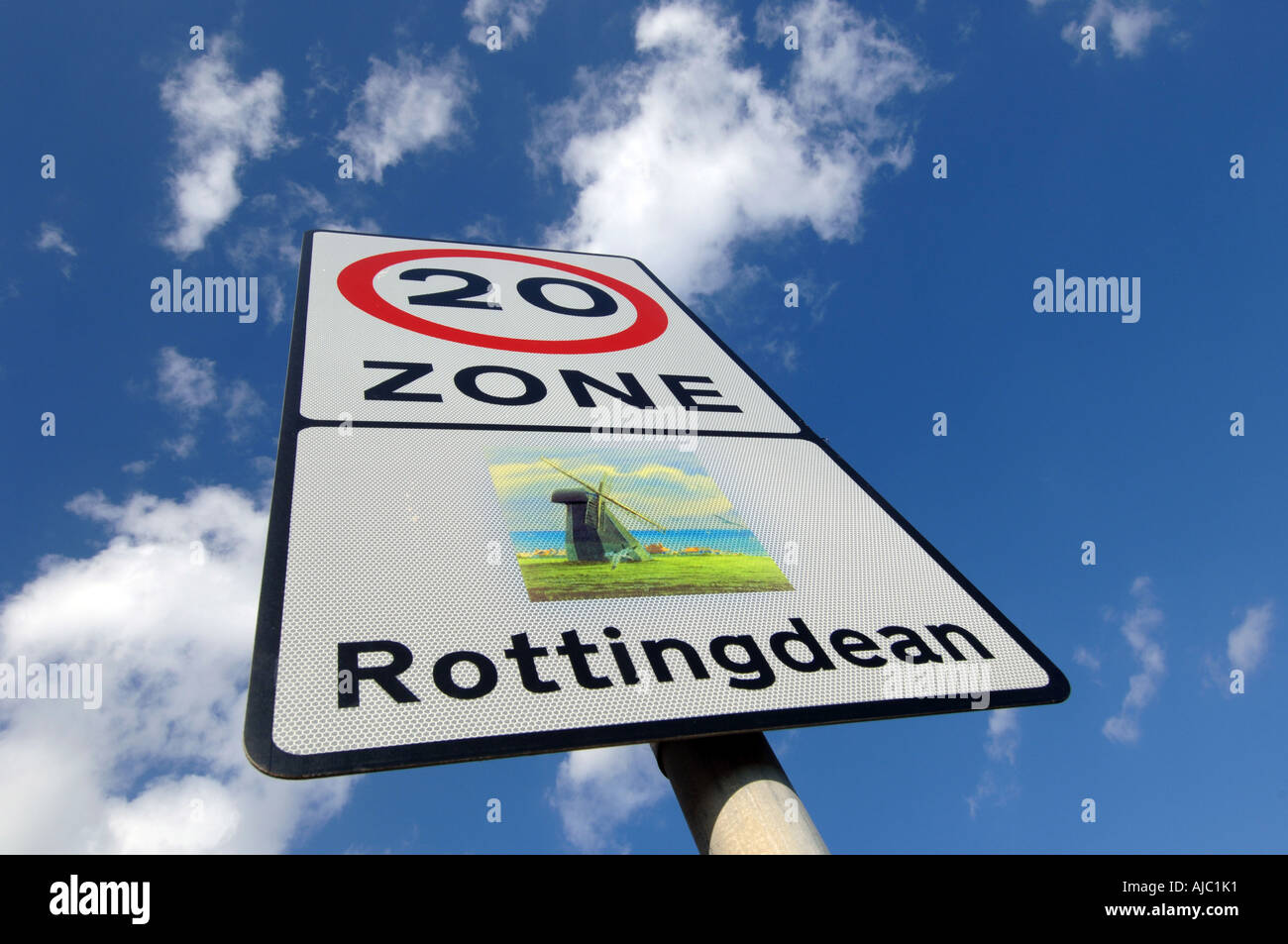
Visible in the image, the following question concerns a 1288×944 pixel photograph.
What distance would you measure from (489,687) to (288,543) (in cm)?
53

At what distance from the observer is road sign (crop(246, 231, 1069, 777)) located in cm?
111

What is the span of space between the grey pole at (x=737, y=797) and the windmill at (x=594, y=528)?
0.43m

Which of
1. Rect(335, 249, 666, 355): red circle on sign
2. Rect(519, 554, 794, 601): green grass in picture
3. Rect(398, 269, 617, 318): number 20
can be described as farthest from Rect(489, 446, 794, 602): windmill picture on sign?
Rect(398, 269, 617, 318): number 20

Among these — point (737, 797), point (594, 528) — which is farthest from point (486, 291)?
point (737, 797)

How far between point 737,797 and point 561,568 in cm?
56

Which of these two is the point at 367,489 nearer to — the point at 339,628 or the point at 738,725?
the point at 339,628

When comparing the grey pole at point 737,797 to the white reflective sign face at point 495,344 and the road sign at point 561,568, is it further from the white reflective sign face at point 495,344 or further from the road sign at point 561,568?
the white reflective sign face at point 495,344

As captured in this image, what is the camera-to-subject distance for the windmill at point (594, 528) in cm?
154

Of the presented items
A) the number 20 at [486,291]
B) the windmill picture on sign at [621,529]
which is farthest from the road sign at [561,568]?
the number 20 at [486,291]

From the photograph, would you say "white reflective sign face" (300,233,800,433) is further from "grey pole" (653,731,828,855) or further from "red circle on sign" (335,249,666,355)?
"grey pole" (653,731,828,855)

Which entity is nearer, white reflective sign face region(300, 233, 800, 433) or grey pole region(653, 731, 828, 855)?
grey pole region(653, 731, 828, 855)

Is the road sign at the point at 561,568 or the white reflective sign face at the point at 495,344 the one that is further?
the white reflective sign face at the point at 495,344

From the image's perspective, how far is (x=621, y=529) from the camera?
163 centimetres

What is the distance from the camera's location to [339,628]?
120 centimetres
